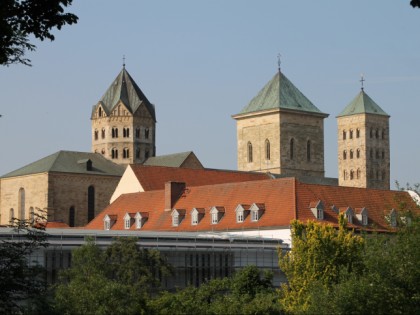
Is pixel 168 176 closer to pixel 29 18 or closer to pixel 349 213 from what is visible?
pixel 349 213

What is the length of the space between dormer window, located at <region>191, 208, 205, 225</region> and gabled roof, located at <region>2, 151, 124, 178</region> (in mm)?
34932

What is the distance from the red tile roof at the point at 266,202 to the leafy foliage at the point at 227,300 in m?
18.9

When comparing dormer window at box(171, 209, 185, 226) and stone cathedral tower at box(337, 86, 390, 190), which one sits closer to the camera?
dormer window at box(171, 209, 185, 226)

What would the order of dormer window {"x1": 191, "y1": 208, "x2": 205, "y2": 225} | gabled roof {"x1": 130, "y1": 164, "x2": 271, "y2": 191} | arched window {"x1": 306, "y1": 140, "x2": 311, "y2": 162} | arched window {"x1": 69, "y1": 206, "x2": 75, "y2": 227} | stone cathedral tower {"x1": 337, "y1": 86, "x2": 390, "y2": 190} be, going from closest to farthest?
dormer window {"x1": 191, "y1": 208, "x2": 205, "y2": 225}
gabled roof {"x1": 130, "y1": 164, "x2": 271, "y2": 191}
arched window {"x1": 69, "y1": 206, "x2": 75, "y2": 227}
arched window {"x1": 306, "y1": 140, "x2": 311, "y2": 162}
stone cathedral tower {"x1": 337, "y1": 86, "x2": 390, "y2": 190}

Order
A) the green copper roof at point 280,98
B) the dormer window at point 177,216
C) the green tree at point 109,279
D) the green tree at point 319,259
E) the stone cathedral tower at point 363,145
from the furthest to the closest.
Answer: the stone cathedral tower at point 363,145, the green copper roof at point 280,98, the dormer window at point 177,216, the green tree at point 319,259, the green tree at point 109,279

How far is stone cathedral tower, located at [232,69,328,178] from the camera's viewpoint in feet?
468

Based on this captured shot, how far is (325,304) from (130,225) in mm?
48726

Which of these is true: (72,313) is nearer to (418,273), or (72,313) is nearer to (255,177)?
(418,273)

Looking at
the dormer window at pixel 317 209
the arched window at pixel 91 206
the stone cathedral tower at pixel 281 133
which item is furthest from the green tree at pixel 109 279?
the stone cathedral tower at pixel 281 133

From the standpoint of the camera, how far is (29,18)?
26469 mm

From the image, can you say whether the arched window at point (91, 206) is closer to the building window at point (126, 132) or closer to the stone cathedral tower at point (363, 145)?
the building window at point (126, 132)

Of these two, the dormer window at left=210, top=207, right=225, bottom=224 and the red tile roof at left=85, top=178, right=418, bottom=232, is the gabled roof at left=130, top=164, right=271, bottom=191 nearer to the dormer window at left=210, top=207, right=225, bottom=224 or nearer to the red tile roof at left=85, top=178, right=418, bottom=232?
the red tile roof at left=85, top=178, right=418, bottom=232

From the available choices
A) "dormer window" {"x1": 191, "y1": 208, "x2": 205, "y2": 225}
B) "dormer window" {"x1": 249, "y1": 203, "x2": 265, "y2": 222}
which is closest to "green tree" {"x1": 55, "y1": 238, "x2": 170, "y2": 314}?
"dormer window" {"x1": 249, "y1": 203, "x2": 265, "y2": 222}

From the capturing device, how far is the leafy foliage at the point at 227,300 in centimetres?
5094
